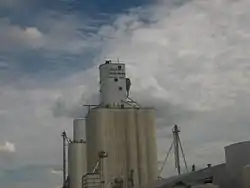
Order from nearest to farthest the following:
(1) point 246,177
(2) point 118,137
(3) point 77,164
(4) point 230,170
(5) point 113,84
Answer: (1) point 246,177, (4) point 230,170, (2) point 118,137, (5) point 113,84, (3) point 77,164

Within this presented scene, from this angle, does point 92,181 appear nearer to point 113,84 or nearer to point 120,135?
point 120,135

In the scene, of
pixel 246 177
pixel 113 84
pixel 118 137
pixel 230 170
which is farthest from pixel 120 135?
pixel 246 177

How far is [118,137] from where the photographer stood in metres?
77.7

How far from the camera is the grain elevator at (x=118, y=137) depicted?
251 ft

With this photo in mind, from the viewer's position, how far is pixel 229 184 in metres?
44.0

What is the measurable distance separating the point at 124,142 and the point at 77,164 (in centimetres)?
993

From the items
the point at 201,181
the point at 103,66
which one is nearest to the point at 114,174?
the point at 103,66

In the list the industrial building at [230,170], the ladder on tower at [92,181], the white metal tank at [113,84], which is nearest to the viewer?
the industrial building at [230,170]

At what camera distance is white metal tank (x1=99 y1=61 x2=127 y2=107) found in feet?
263

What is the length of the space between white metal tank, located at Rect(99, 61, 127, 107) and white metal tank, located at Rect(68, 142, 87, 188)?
8856mm

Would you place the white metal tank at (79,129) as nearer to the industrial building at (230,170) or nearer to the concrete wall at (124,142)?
the concrete wall at (124,142)

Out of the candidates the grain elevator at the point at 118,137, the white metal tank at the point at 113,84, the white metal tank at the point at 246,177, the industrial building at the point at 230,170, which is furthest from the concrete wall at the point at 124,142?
the white metal tank at the point at 246,177

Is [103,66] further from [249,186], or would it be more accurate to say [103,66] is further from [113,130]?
[249,186]

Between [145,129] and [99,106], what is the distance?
7837 millimetres
